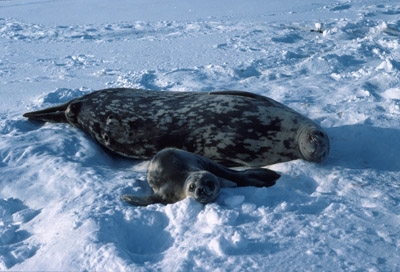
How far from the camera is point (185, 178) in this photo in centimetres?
222

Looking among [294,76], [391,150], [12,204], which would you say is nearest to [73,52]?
[294,76]

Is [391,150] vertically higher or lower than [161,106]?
lower

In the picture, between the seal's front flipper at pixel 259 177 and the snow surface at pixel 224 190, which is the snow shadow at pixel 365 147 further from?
the seal's front flipper at pixel 259 177

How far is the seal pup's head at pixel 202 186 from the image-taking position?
2.01 meters

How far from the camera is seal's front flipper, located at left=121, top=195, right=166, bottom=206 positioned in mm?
2107

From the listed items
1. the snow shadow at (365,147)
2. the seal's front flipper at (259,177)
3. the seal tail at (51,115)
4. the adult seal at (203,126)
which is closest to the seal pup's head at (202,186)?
the seal's front flipper at (259,177)

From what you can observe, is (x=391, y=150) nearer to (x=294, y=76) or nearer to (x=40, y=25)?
(x=294, y=76)

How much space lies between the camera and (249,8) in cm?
916

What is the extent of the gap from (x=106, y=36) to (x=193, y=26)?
1598 mm

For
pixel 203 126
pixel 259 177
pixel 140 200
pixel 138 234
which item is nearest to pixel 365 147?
pixel 259 177

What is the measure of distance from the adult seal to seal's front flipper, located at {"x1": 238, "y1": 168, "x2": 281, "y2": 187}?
32cm

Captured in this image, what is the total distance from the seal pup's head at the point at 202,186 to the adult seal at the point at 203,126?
0.59 meters

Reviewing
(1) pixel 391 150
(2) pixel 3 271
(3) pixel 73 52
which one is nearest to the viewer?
(2) pixel 3 271

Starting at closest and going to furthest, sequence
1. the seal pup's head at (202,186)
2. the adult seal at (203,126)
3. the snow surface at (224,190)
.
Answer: the snow surface at (224,190)
the seal pup's head at (202,186)
the adult seal at (203,126)
